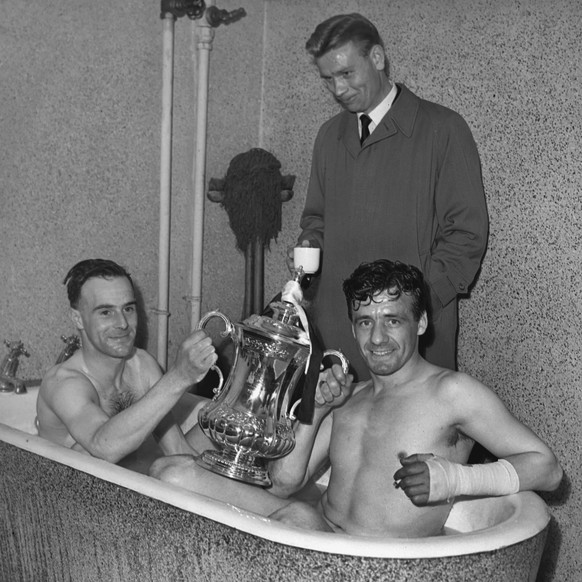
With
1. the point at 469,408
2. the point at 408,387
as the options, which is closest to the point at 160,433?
the point at 408,387

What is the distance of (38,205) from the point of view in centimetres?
332

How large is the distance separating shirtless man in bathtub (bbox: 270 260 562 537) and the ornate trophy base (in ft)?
0.41

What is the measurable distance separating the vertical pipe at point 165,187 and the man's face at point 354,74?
0.91 metres

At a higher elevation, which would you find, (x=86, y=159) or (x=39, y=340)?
(x=86, y=159)

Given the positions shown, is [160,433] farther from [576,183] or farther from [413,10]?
[413,10]

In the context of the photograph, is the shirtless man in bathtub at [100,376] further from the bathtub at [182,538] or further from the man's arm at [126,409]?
the bathtub at [182,538]

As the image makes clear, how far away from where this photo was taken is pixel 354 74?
2.87m

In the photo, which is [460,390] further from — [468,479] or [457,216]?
[457,216]

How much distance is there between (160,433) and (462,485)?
1108mm

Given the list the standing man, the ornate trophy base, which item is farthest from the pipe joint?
the ornate trophy base

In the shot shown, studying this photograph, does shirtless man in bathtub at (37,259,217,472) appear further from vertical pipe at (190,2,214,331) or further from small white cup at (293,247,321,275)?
vertical pipe at (190,2,214,331)

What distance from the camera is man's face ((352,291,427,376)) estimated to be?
7.38 ft

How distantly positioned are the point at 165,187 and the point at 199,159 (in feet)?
0.72

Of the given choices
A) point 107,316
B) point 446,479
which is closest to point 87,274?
point 107,316
